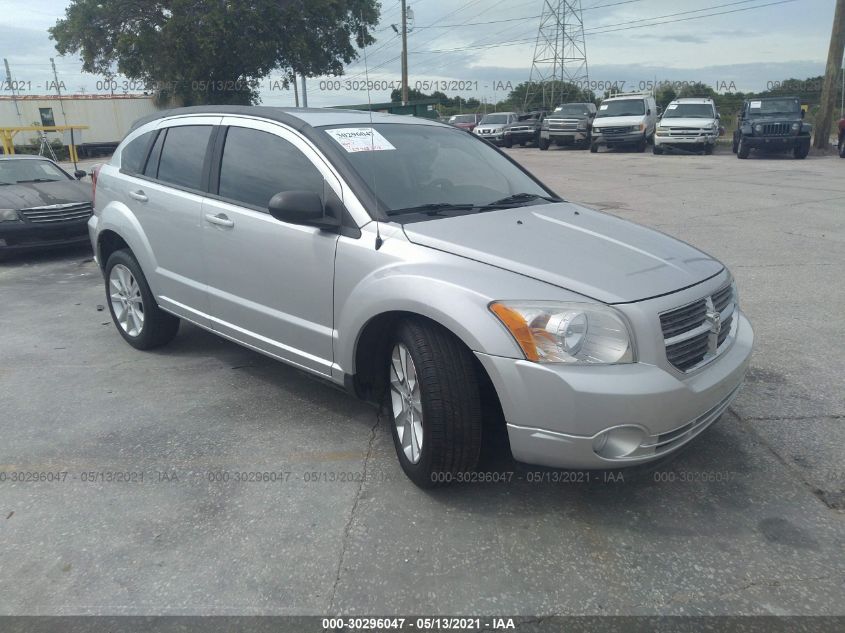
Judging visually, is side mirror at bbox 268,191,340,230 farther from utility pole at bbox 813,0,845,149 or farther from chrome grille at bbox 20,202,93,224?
utility pole at bbox 813,0,845,149

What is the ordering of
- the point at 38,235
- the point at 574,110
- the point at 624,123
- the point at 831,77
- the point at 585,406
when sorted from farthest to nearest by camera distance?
the point at 574,110 → the point at 624,123 → the point at 831,77 → the point at 38,235 → the point at 585,406

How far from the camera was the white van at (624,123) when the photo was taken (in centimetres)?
2545

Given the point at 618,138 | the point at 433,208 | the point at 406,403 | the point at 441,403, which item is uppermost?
the point at 433,208

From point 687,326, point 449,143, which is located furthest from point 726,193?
point 687,326

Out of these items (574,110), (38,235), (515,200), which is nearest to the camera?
(515,200)

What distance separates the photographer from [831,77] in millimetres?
23297

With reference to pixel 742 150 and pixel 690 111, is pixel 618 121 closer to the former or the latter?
pixel 690 111

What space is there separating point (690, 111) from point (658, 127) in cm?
131

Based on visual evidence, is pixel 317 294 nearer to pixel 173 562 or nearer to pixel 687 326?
pixel 173 562

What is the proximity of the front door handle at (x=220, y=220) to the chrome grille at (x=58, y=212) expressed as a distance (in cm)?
601

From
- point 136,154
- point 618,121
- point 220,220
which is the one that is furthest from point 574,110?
point 220,220

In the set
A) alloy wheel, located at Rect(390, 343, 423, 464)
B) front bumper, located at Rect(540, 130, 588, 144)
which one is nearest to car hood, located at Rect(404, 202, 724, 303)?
alloy wheel, located at Rect(390, 343, 423, 464)

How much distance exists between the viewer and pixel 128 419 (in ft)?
13.4

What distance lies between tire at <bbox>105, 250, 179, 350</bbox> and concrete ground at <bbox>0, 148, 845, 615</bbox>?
196 millimetres
